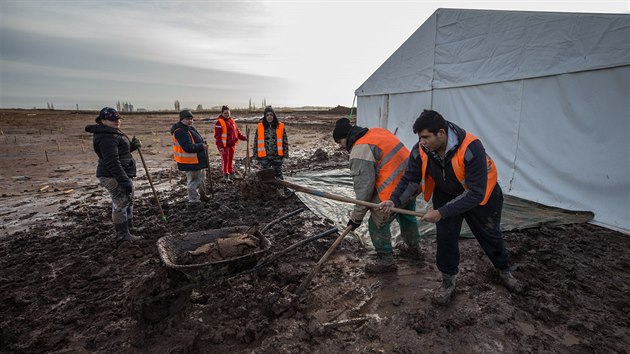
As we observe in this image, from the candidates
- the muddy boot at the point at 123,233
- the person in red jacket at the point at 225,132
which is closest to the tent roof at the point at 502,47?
the person in red jacket at the point at 225,132

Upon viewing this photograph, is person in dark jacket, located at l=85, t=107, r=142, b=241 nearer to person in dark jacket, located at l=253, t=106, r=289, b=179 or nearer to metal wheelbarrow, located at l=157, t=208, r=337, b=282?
metal wheelbarrow, located at l=157, t=208, r=337, b=282

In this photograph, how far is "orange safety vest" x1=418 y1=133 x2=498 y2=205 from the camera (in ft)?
8.64

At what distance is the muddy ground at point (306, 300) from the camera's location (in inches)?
104

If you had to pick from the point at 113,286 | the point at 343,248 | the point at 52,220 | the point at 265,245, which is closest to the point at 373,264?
the point at 343,248

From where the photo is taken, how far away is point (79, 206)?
6.31 metres

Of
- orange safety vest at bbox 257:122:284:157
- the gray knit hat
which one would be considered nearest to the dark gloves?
the gray knit hat

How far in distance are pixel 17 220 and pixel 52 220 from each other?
1.97ft

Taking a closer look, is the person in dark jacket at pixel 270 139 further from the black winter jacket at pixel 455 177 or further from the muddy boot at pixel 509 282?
the muddy boot at pixel 509 282

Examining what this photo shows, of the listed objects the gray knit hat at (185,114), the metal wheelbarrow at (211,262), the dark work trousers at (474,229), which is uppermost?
the gray knit hat at (185,114)

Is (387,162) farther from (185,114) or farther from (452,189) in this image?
(185,114)

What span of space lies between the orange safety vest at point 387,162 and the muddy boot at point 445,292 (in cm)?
97

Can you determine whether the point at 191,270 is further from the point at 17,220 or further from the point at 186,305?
the point at 17,220

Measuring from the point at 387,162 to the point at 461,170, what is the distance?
0.81 metres

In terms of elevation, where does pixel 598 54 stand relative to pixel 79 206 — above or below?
above
